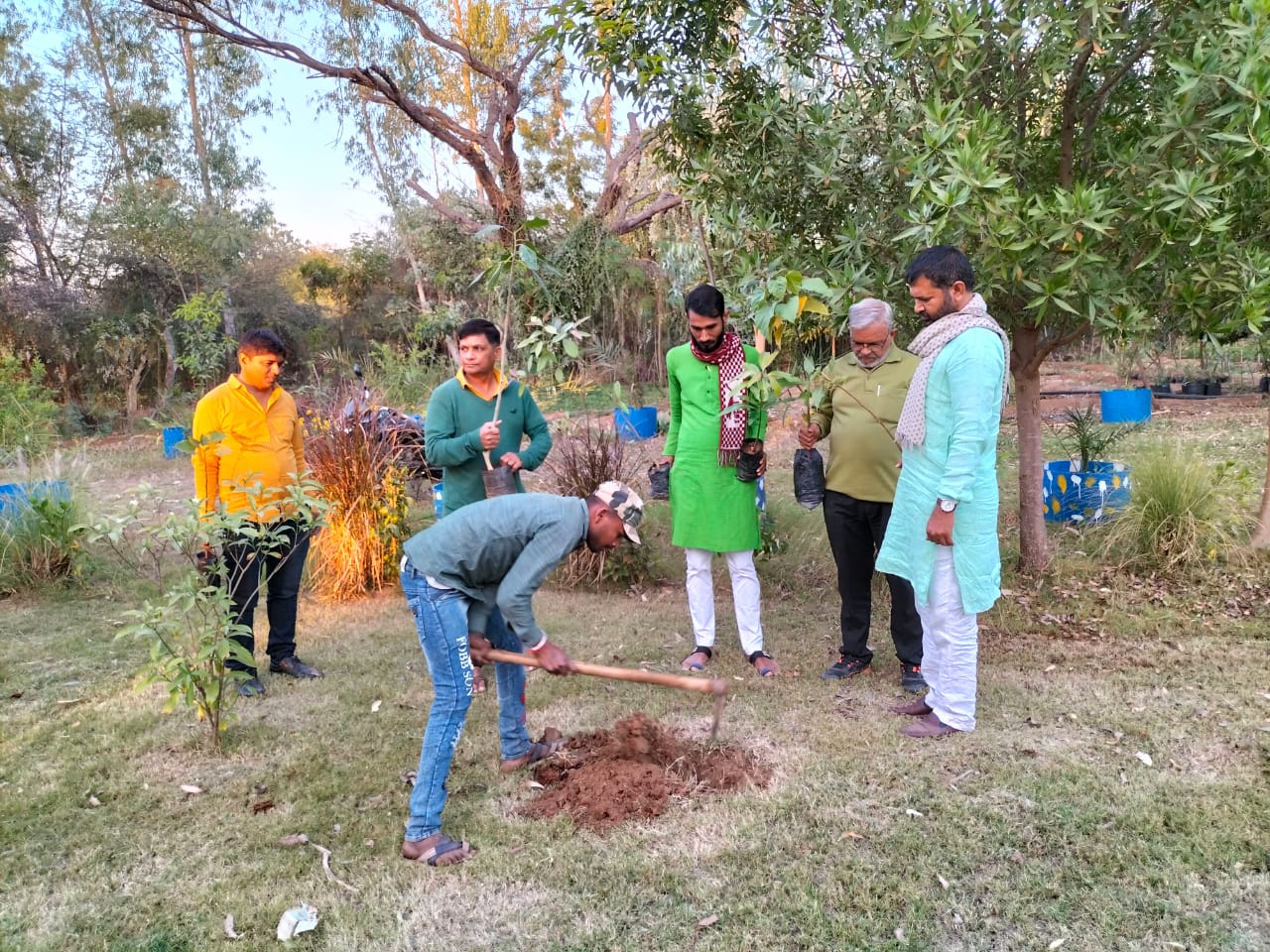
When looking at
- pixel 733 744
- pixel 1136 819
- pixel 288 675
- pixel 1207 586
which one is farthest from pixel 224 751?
pixel 1207 586

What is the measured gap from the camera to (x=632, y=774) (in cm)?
309

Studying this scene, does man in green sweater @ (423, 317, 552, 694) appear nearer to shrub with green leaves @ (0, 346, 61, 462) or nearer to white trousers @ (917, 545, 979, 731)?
white trousers @ (917, 545, 979, 731)

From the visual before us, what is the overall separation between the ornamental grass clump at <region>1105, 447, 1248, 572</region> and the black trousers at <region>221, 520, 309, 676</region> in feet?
15.6

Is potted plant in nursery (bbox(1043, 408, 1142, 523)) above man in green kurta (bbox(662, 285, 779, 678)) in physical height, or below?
below

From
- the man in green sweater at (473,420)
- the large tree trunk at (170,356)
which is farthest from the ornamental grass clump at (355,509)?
the large tree trunk at (170,356)

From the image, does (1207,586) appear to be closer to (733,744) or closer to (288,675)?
(733,744)

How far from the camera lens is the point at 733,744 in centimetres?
339

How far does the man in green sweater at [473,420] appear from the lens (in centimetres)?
375

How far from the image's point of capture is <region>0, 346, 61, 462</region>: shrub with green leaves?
824 centimetres

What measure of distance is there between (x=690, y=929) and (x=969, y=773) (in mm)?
1307

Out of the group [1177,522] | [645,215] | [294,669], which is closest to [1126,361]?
[645,215]

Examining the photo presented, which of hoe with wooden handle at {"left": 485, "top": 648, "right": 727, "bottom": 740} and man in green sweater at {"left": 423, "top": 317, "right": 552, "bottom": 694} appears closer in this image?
hoe with wooden handle at {"left": 485, "top": 648, "right": 727, "bottom": 740}

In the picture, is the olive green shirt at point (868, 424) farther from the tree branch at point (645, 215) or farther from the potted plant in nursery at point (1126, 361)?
the tree branch at point (645, 215)

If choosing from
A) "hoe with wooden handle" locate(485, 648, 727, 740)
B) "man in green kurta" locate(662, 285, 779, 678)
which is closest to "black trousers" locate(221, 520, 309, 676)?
"hoe with wooden handle" locate(485, 648, 727, 740)
